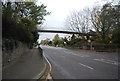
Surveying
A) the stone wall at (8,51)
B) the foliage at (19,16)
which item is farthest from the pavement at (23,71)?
the foliage at (19,16)

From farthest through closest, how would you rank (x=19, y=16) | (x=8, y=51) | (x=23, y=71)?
(x=19, y=16) < (x=8, y=51) < (x=23, y=71)

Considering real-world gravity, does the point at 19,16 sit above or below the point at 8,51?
above

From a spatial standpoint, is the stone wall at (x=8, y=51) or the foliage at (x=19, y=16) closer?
the stone wall at (x=8, y=51)

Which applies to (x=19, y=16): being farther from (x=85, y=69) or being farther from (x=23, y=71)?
(x=85, y=69)

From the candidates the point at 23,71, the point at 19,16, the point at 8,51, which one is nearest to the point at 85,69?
the point at 23,71

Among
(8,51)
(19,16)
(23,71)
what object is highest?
(19,16)

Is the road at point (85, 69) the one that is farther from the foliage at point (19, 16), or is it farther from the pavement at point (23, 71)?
the foliage at point (19, 16)

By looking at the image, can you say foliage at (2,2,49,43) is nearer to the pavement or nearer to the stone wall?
the stone wall

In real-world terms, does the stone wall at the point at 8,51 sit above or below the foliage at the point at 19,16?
below

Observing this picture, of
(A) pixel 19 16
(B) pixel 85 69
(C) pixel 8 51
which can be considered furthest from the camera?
(A) pixel 19 16

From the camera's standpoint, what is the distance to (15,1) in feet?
49.3

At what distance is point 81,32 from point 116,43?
15075mm

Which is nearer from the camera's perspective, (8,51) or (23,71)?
(23,71)

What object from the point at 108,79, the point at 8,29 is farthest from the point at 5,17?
the point at 108,79
